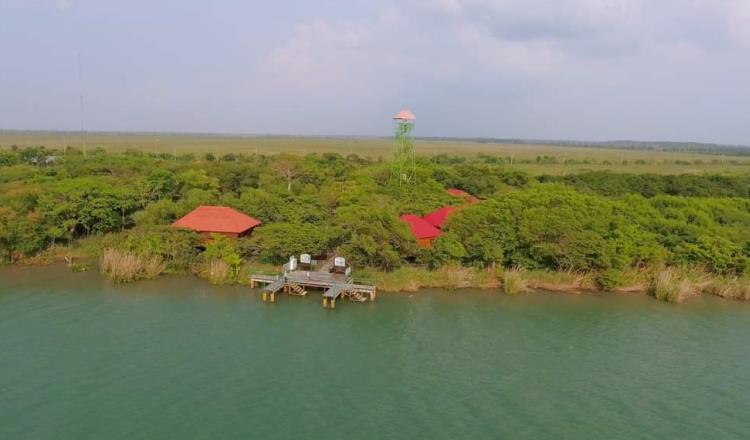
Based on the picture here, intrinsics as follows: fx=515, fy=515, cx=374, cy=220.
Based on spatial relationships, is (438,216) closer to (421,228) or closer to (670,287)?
(421,228)

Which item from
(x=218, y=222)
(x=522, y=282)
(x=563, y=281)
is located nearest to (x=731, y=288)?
(x=563, y=281)

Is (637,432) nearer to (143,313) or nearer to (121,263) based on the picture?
(143,313)

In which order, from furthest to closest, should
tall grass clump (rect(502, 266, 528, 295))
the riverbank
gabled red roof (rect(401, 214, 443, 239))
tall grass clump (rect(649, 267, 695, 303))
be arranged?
gabled red roof (rect(401, 214, 443, 239))
the riverbank
tall grass clump (rect(502, 266, 528, 295))
tall grass clump (rect(649, 267, 695, 303))

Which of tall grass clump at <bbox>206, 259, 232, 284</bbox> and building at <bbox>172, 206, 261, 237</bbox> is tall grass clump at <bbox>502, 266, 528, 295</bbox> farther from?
building at <bbox>172, 206, 261, 237</bbox>

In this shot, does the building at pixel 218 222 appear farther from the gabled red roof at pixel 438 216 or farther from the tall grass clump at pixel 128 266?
the gabled red roof at pixel 438 216

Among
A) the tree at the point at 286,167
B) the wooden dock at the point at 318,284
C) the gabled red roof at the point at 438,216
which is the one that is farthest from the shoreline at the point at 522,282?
the tree at the point at 286,167

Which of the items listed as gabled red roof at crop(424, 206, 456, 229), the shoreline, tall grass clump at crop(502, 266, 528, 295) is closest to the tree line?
the shoreline
